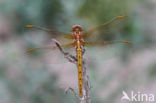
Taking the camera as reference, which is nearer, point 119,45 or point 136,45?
point 119,45

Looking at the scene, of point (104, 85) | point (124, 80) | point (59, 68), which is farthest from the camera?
point (59, 68)

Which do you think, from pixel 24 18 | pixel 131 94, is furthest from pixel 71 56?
pixel 24 18

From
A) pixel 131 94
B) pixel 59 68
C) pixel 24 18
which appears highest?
pixel 24 18

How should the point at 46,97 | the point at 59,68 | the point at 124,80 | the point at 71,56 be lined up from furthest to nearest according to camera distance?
the point at 59,68 < the point at 124,80 < the point at 46,97 < the point at 71,56

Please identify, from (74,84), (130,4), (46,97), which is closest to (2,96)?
(46,97)

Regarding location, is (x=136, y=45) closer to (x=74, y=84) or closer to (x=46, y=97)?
(x=74, y=84)

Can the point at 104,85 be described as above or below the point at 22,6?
below
